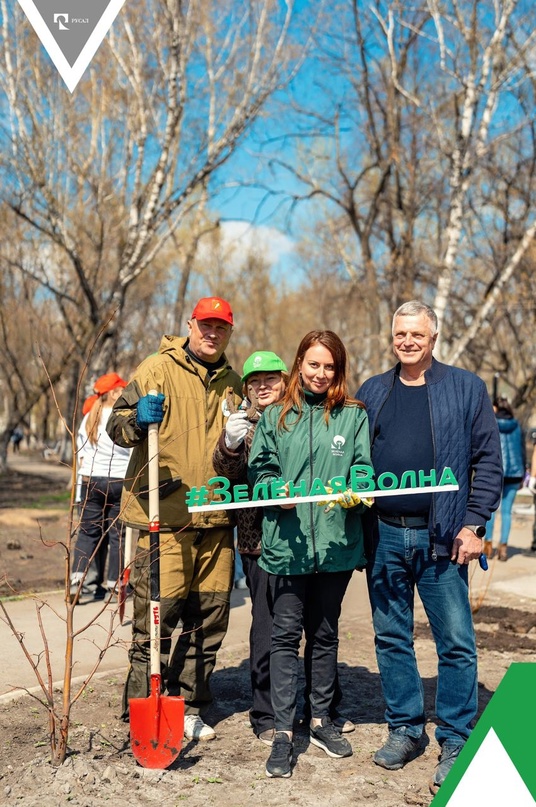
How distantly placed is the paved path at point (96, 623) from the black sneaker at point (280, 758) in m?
0.82

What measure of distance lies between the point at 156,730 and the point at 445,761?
Result: 4.16 ft

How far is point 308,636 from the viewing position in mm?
3936

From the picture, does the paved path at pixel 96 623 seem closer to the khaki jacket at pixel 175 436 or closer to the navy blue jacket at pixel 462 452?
the khaki jacket at pixel 175 436

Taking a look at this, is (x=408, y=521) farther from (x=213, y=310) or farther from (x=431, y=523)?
(x=213, y=310)

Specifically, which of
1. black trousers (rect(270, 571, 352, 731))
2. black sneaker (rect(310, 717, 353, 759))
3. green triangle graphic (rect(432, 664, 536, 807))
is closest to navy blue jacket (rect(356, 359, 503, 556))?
black trousers (rect(270, 571, 352, 731))

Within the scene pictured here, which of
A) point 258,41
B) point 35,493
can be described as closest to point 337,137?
point 258,41

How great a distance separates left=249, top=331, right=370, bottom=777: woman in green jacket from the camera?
3604 millimetres

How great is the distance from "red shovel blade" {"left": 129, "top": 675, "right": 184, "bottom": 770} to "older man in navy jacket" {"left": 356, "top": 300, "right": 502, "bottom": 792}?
93cm

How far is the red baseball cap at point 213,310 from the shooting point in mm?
3877

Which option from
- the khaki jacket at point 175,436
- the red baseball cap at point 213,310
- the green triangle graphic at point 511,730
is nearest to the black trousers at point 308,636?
the khaki jacket at point 175,436

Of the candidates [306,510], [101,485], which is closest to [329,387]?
[306,510]

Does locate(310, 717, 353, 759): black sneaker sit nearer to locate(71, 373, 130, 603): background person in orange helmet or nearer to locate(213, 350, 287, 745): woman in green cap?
locate(213, 350, 287, 745): woman in green cap

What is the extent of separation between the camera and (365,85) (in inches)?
663

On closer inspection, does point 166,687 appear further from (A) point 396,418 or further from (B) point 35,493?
(B) point 35,493
